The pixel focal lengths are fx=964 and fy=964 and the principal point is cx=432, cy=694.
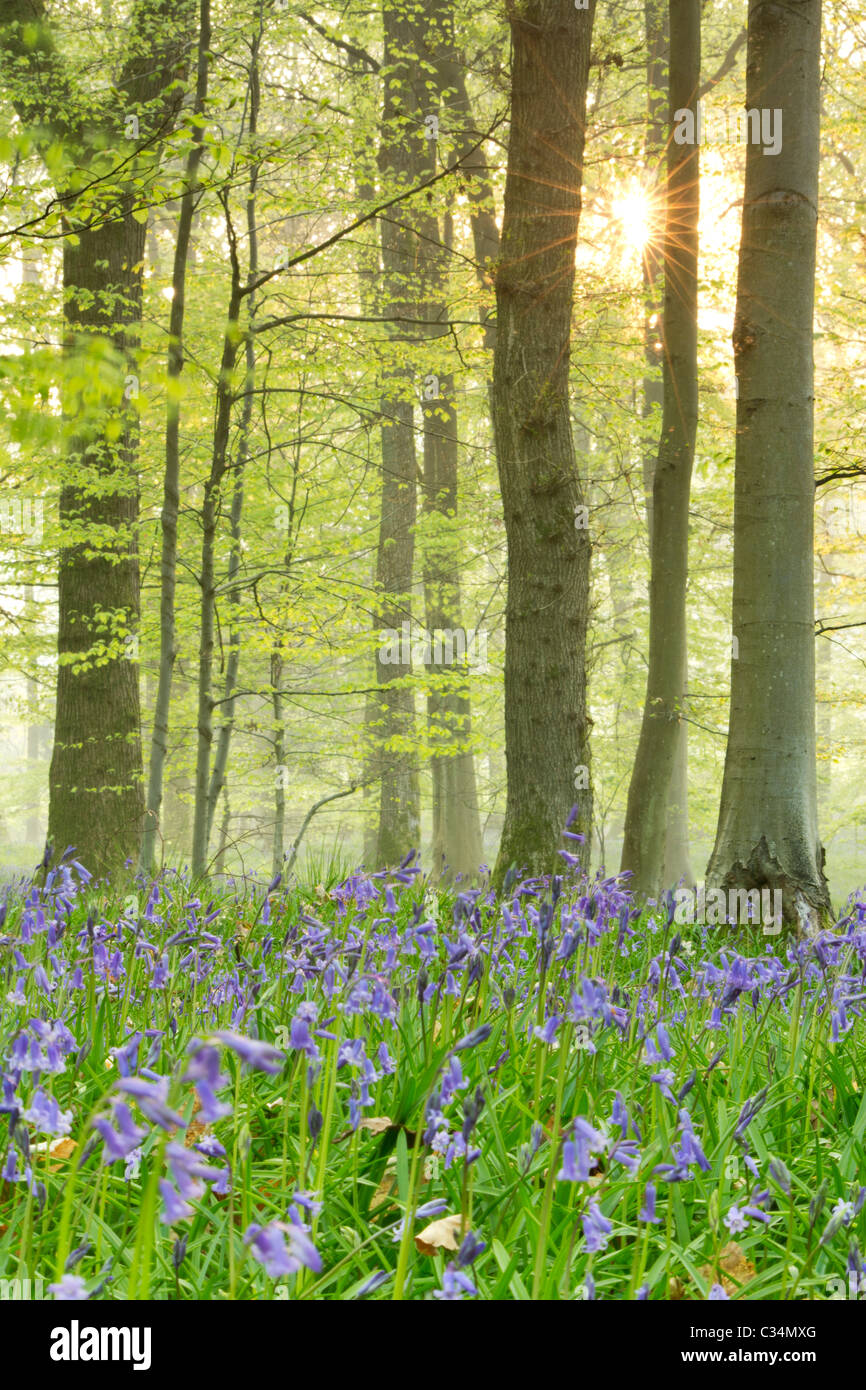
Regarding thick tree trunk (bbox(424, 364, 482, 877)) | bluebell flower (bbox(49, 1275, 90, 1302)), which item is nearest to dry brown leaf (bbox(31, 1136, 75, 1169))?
bluebell flower (bbox(49, 1275, 90, 1302))

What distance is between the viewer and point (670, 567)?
25.5ft

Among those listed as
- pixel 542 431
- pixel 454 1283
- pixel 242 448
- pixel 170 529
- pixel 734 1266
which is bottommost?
pixel 734 1266

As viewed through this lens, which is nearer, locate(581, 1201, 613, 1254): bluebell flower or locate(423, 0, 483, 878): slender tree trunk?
locate(581, 1201, 613, 1254): bluebell flower

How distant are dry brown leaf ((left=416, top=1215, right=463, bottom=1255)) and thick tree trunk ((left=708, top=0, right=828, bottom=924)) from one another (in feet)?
12.9

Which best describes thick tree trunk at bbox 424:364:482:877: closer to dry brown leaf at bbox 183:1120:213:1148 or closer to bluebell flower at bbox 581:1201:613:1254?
dry brown leaf at bbox 183:1120:213:1148

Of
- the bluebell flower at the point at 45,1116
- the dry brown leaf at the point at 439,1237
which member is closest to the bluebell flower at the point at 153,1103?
the bluebell flower at the point at 45,1116

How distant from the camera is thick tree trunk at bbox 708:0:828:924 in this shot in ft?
17.4

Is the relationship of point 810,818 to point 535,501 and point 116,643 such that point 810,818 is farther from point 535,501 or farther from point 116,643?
point 116,643

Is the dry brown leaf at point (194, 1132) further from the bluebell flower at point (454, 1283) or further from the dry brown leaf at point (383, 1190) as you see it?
the bluebell flower at point (454, 1283)

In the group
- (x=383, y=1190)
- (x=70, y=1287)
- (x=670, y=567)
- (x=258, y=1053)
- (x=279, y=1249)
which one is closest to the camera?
(x=258, y=1053)

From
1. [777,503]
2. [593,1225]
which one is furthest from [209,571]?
[593,1225]

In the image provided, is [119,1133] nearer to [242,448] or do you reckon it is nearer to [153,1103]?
[153,1103]

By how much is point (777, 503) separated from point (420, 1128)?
199 inches

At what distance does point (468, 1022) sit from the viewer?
8.52 ft
